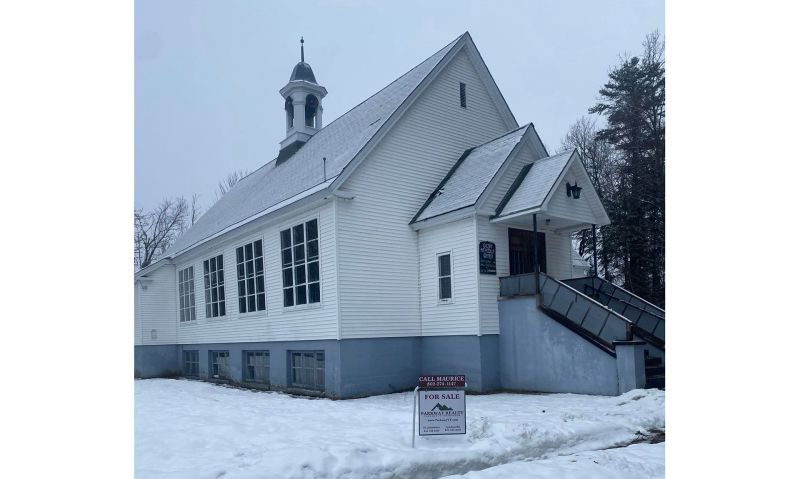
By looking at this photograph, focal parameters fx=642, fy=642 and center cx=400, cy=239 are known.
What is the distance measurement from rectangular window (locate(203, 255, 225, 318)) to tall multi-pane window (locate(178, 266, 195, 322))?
159 cm

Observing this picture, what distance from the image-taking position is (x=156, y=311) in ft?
→ 78.0

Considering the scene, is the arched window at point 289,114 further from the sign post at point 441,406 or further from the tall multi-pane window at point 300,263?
the sign post at point 441,406

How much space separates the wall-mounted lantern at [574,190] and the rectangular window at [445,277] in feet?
10.3

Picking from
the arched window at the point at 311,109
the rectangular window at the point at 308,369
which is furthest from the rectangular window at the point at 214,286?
the arched window at the point at 311,109

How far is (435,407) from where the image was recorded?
7.99 metres

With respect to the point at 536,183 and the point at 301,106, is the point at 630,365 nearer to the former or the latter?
the point at 536,183

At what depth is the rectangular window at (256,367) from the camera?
17.4m

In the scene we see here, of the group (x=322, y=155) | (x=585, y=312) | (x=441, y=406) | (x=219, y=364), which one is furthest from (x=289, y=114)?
(x=441, y=406)

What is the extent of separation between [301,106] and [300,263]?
9741 mm

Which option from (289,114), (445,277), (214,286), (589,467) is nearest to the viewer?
(589,467)

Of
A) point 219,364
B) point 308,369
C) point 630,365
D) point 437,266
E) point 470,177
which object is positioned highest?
point 470,177

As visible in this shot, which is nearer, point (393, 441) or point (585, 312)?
point (393, 441)

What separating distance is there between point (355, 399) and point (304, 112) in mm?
13062

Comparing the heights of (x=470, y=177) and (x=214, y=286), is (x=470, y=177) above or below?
above
